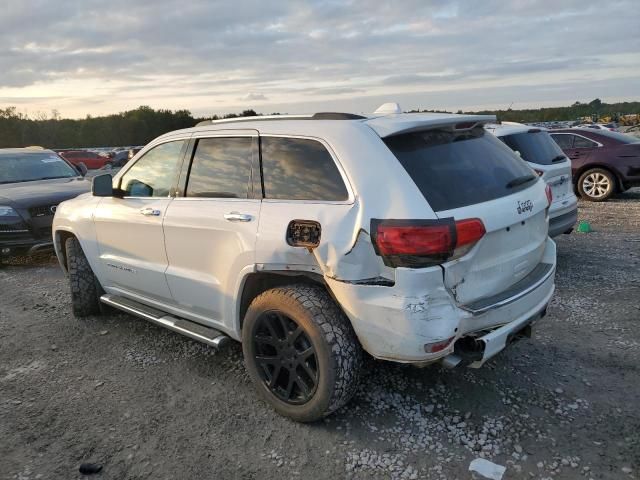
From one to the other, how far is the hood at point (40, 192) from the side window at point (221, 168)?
4.60 metres

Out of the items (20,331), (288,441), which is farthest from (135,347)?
(288,441)

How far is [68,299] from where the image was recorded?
584 cm

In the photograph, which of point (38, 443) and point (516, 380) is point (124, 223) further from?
point (516, 380)

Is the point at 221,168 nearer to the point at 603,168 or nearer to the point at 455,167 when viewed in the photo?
the point at 455,167

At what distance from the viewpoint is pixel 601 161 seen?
11242 mm

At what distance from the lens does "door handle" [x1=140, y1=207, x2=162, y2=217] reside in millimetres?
3959

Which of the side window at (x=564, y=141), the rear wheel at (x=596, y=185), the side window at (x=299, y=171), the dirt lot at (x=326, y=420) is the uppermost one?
the side window at (x=299, y=171)

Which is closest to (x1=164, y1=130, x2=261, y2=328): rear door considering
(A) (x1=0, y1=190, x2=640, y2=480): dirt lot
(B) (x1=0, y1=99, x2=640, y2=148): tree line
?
(A) (x1=0, y1=190, x2=640, y2=480): dirt lot

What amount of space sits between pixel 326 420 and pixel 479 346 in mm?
1027

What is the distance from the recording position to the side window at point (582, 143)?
11.4 metres

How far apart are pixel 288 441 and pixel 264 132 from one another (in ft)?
6.22

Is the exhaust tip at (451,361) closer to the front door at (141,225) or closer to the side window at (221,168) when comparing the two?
the side window at (221,168)

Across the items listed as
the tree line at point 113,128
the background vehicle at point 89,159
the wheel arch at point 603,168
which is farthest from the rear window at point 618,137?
the tree line at point 113,128

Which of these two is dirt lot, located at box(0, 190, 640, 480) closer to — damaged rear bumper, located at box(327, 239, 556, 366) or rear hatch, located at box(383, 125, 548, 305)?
damaged rear bumper, located at box(327, 239, 556, 366)
